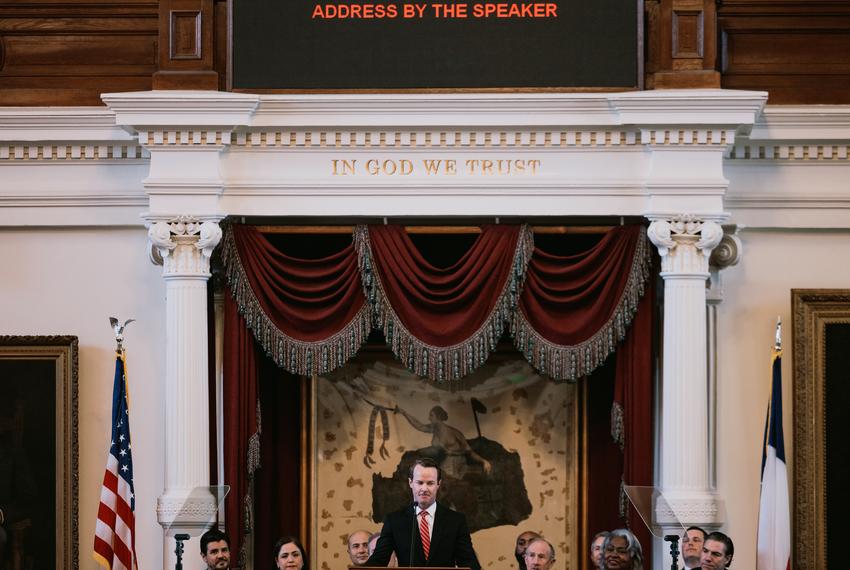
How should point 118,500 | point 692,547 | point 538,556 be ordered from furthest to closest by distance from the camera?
point 118,500
point 692,547
point 538,556

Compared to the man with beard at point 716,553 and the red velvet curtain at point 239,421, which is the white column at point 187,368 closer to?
the red velvet curtain at point 239,421

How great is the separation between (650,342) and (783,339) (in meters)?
1.06

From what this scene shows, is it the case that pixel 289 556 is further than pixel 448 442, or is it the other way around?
pixel 448 442

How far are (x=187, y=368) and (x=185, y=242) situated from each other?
0.85 metres

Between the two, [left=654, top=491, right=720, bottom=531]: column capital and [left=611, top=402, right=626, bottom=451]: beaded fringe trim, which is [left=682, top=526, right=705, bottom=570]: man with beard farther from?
[left=611, top=402, right=626, bottom=451]: beaded fringe trim

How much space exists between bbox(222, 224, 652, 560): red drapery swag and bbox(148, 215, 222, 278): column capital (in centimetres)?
22

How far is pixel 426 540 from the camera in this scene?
9.60m

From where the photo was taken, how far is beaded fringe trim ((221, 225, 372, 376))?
11062mm

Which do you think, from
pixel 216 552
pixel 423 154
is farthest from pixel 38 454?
pixel 423 154

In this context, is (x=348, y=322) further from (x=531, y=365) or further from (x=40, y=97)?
(x=40, y=97)

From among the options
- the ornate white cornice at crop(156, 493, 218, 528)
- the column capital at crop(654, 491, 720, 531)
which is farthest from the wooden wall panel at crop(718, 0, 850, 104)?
the ornate white cornice at crop(156, 493, 218, 528)

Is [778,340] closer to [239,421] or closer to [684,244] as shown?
[684,244]

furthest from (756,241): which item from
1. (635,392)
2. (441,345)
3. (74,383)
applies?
(74,383)

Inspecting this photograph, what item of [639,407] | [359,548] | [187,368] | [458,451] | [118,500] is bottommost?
[359,548]
